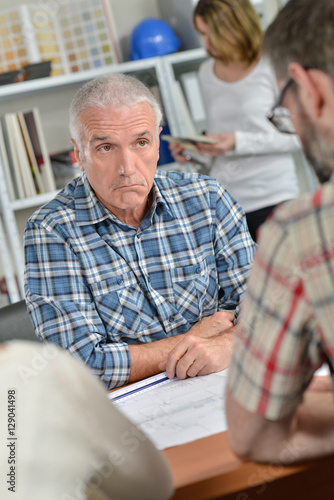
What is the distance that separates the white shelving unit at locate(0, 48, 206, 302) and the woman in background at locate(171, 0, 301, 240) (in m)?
0.42

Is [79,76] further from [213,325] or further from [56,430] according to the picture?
[56,430]

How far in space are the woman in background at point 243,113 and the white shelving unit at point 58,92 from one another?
16.6 inches

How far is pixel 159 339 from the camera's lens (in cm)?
163

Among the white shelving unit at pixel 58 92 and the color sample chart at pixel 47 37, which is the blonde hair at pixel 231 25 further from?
the color sample chart at pixel 47 37

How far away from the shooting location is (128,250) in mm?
1672

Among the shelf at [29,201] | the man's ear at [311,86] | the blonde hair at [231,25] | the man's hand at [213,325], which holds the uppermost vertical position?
the blonde hair at [231,25]

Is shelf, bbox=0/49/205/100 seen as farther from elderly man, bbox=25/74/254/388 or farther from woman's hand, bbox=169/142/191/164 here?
elderly man, bbox=25/74/254/388

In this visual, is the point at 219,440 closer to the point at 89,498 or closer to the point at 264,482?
the point at 264,482

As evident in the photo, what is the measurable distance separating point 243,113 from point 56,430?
2.07 metres

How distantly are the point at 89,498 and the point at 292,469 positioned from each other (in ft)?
0.89

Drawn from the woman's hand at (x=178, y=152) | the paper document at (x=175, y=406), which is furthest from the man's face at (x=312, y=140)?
the woman's hand at (x=178, y=152)

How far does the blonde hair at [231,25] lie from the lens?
2.48m

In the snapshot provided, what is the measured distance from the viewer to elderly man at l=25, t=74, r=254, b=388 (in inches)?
60.4

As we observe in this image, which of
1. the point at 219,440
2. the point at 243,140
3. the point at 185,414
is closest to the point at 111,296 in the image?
the point at 185,414
